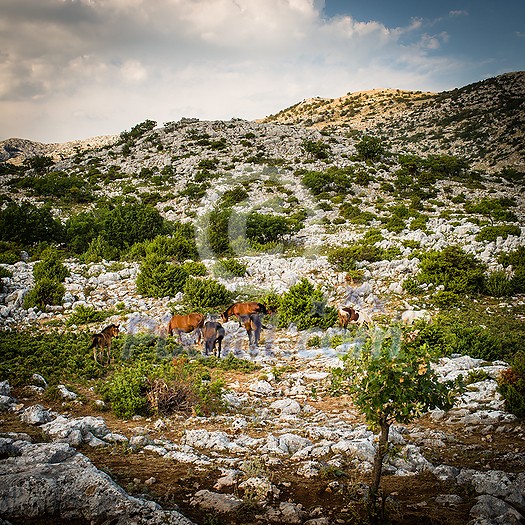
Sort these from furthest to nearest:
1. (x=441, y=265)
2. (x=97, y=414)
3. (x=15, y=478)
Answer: (x=441, y=265)
(x=97, y=414)
(x=15, y=478)

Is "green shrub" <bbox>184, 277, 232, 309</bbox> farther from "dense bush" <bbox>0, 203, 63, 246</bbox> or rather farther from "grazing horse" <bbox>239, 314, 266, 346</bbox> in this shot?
"dense bush" <bbox>0, 203, 63, 246</bbox>

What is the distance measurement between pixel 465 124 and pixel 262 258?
54.0m

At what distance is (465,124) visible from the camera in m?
56.0

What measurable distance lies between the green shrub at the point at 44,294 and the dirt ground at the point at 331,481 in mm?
6462

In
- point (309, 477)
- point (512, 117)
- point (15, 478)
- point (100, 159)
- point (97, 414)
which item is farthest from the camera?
point (512, 117)

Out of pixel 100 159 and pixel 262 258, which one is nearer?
pixel 262 258

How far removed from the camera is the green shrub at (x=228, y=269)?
44.7 feet

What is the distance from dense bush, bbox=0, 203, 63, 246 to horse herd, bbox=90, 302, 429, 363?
12091 millimetres

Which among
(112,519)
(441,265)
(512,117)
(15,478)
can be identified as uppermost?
(512,117)

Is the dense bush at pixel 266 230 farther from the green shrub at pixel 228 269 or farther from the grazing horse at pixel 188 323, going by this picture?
the grazing horse at pixel 188 323

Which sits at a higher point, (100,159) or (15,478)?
(100,159)

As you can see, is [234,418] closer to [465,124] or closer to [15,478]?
[15,478]

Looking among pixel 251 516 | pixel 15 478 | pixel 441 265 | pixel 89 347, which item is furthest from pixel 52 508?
pixel 441 265

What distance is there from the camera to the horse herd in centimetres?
826
